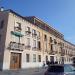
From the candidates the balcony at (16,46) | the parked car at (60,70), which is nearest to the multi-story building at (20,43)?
the balcony at (16,46)

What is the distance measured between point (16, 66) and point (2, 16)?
9.79m

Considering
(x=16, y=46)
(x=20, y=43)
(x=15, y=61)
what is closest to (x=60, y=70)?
(x=16, y=46)

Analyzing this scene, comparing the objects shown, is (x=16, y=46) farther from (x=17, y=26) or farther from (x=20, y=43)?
(x=17, y=26)

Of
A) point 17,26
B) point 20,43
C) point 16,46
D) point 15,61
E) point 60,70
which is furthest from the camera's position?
point 20,43

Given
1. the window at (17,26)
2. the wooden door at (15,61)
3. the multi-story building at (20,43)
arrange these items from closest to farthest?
the multi-story building at (20,43), the wooden door at (15,61), the window at (17,26)

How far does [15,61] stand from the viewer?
3703cm

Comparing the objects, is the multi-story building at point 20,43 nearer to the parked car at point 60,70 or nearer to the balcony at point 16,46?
the balcony at point 16,46

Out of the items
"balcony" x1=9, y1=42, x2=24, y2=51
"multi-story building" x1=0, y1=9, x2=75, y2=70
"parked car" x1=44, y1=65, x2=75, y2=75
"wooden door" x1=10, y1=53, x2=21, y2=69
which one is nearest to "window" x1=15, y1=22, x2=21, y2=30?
"multi-story building" x1=0, y1=9, x2=75, y2=70

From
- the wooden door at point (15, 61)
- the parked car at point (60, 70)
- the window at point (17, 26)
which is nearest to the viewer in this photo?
the parked car at point (60, 70)

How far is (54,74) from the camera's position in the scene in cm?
1282

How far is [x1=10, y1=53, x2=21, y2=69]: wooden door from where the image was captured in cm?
3581

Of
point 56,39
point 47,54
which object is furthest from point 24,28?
point 56,39

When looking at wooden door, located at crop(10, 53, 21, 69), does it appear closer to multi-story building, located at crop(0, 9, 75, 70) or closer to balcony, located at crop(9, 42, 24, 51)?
multi-story building, located at crop(0, 9, 75, 70)

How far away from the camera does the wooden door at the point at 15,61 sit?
35.8 meters
